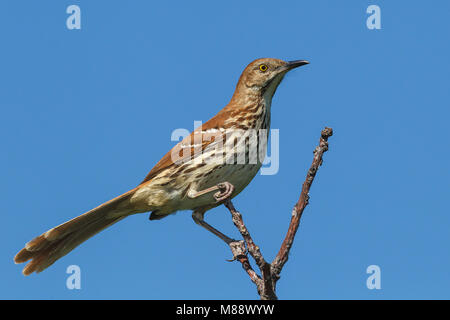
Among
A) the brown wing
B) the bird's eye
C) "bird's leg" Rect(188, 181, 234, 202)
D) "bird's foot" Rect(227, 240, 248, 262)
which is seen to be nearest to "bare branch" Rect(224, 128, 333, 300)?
"bird's foot" Rect(227, 240, 248, 262)

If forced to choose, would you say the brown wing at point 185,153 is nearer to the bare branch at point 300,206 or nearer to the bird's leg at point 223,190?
the bird's leg at point 223,190

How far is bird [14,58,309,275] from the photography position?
5.65 m

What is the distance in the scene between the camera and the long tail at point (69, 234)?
5.53 m

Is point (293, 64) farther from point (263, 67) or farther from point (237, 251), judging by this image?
point (237, 251)

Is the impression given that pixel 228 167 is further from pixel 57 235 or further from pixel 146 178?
pixel 57 235

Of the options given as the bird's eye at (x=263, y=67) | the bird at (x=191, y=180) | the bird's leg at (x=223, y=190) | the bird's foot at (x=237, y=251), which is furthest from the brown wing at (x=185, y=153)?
the bird's foot at (x=237, y=251)

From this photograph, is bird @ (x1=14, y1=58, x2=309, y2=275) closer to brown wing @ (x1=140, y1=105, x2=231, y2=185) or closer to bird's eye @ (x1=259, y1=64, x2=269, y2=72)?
brown wing @ (x1=140, y1=105, x2=231, y2=185)

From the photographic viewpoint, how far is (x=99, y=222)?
5977 mm

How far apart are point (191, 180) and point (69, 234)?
4.34ft

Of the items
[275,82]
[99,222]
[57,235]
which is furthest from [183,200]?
[275,82]

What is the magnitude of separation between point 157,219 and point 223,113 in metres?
1.40

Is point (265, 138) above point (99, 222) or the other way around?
above

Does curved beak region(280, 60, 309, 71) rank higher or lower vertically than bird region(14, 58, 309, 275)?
higher
